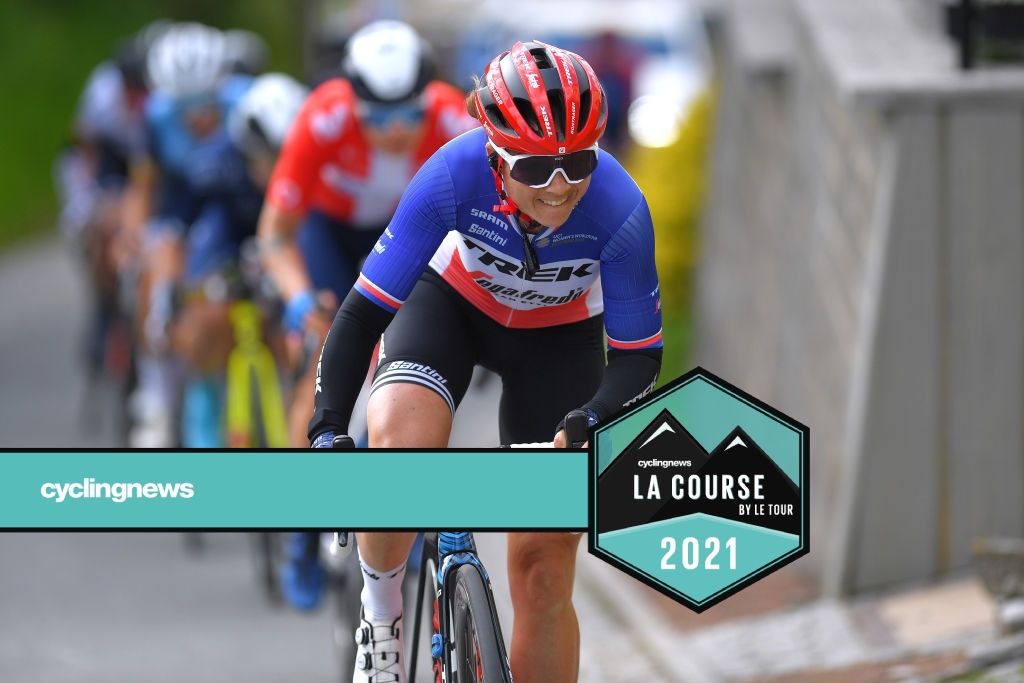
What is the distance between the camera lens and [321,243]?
7457 mm

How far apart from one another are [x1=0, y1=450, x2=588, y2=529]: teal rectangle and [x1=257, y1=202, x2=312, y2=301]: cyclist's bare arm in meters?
3.10

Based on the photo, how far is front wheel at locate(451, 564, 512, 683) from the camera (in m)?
4.17

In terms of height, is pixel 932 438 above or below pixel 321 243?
below

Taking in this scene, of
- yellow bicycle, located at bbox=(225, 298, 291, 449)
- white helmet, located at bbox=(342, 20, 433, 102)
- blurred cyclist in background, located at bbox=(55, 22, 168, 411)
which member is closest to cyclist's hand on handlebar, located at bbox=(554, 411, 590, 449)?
white helmet, located at bbox=(342, 20, 433, 102)

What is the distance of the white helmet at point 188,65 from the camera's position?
948 centimetres

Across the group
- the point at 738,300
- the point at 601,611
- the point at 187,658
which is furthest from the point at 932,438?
the point at 738,300

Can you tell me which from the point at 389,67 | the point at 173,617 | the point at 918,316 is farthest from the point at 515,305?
the point at 173,617

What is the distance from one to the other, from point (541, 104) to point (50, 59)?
1094 inches

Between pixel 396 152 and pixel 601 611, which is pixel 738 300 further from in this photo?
pixel 396 152

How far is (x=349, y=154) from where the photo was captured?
6965 millimetres

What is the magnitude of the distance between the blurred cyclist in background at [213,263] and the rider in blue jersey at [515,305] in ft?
13.0

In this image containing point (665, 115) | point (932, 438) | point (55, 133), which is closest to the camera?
point (932, 438)

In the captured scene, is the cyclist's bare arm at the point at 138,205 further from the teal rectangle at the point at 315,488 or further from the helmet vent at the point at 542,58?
the teal rectangle at the point at 315,488

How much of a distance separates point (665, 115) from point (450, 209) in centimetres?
1097
